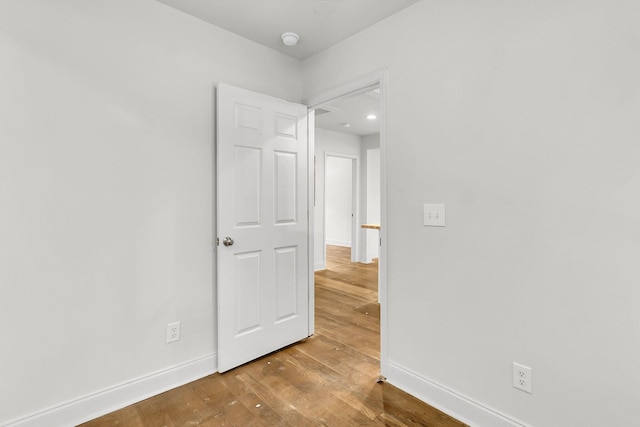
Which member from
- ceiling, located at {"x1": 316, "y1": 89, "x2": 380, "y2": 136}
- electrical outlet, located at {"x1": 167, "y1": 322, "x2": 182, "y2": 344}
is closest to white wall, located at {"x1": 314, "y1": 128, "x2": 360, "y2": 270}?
ceiling, located at {"x1": 316, "y1": 89, "x2": 380, "y2": 136}

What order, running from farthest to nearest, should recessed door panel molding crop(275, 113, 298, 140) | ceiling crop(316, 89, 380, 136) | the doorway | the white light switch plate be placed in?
the doorway, ceiling crop(316, 89, 380, 136), recessed door panel molding crop(275, 113, 298, 140), the white light switch plate

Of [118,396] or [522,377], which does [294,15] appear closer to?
[522,377]

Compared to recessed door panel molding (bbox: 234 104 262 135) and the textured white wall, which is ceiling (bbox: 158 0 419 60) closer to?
recessed door panel molding (bbox: 234 104 262 135)

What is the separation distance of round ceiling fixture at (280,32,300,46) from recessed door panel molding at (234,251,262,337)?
1603 millimetres

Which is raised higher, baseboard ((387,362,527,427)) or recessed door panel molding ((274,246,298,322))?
recessed door panel molding ((274,246,298,322))

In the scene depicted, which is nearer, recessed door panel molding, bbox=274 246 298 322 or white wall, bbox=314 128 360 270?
recessed door panel molding, bbox=274 246 298 322

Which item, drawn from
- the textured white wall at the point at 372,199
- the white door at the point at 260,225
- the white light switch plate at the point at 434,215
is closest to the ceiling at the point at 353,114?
the textured white wall at the point at 372,199

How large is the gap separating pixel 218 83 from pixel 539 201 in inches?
82.4

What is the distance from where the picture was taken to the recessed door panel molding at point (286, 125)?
7.96 feet

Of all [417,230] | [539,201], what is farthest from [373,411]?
[539,201]

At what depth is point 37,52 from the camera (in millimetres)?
1541

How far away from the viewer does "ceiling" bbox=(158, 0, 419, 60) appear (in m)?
1.91

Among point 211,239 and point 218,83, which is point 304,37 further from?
point 211,239

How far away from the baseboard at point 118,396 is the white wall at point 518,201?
1348 millimetres
